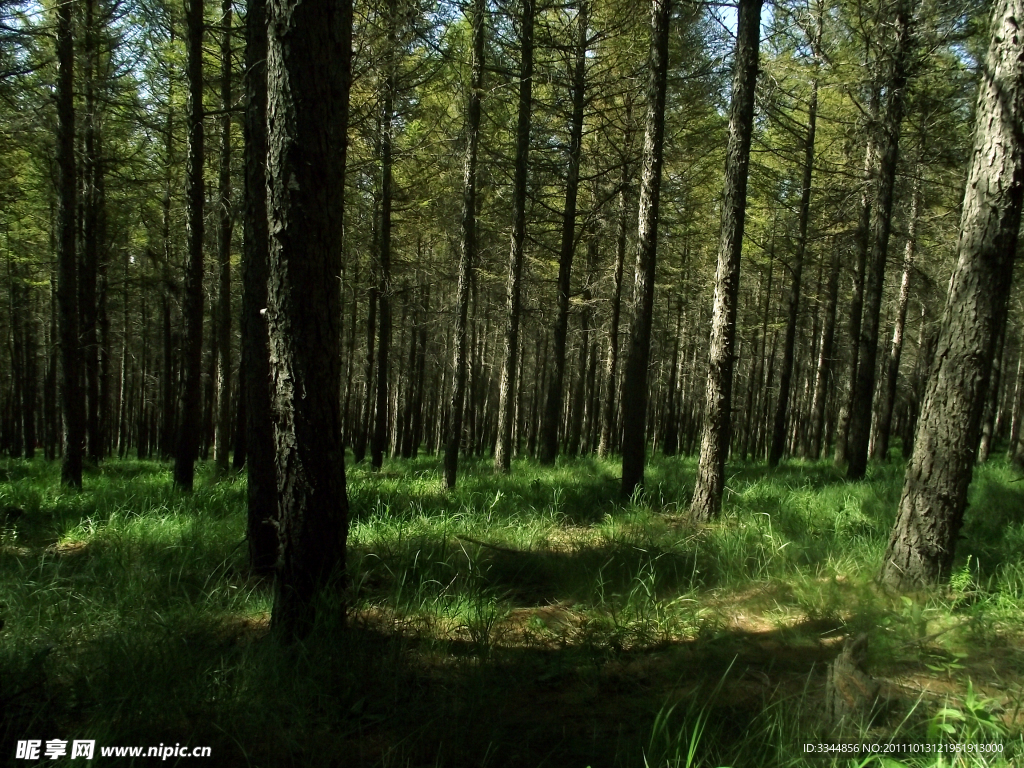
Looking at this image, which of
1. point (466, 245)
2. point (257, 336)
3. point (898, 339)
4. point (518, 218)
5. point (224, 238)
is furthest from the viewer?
point (898, 339)

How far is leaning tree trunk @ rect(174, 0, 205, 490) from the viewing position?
928 cm

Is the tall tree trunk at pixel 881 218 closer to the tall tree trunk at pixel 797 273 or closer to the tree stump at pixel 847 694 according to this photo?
the tall tree trunk at pixel 797 273

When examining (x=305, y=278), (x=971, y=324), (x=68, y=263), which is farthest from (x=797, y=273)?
(x=68, y=263)

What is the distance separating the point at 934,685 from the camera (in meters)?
3.51

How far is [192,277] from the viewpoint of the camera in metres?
9.86

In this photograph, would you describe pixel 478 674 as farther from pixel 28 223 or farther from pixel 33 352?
pixel 33 352

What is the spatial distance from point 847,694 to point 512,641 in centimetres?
208

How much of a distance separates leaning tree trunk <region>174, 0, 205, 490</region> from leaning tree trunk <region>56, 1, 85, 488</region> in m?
1.64

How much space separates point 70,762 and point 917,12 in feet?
50.4

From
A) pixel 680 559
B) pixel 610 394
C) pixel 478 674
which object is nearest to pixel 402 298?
pixel 610 394

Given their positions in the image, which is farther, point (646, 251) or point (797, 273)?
point (797, 273)

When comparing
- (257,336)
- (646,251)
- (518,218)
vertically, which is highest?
(518,218)

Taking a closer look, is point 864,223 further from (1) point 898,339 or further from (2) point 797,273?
(1) point 898,339

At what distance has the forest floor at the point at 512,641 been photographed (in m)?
2.91
